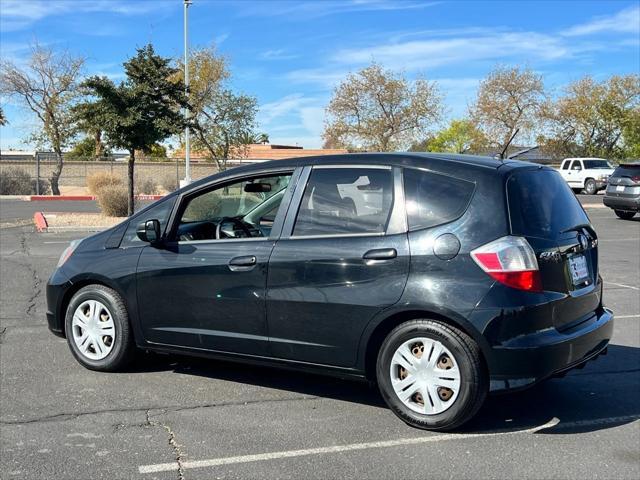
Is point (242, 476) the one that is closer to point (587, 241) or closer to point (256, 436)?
point (256, 436)

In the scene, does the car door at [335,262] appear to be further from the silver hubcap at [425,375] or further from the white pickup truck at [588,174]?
the white pickup truck at [588,174]

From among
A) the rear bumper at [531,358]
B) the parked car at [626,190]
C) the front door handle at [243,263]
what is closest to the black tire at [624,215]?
the parked car at [626,190]

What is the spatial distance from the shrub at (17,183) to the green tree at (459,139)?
22.7 m

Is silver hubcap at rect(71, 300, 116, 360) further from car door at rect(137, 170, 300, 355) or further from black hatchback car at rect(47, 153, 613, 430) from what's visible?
car door at rect(137, 170, 300, 355)

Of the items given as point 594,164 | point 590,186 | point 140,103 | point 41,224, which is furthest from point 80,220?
point 594,164

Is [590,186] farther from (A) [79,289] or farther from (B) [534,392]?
(A) [79,289]

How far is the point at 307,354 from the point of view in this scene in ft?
15.0

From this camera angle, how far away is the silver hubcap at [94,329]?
538 cm

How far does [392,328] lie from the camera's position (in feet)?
14.3

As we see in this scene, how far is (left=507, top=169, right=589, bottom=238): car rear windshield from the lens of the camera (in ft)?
13.7

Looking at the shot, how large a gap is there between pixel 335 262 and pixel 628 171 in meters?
19.1

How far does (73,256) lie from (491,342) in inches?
137

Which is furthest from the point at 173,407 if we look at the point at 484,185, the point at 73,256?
the point at 484,185

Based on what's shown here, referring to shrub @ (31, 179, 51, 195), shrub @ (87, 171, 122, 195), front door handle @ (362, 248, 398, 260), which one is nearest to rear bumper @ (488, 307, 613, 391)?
front door handle @ (362, 248, 398, 260)
